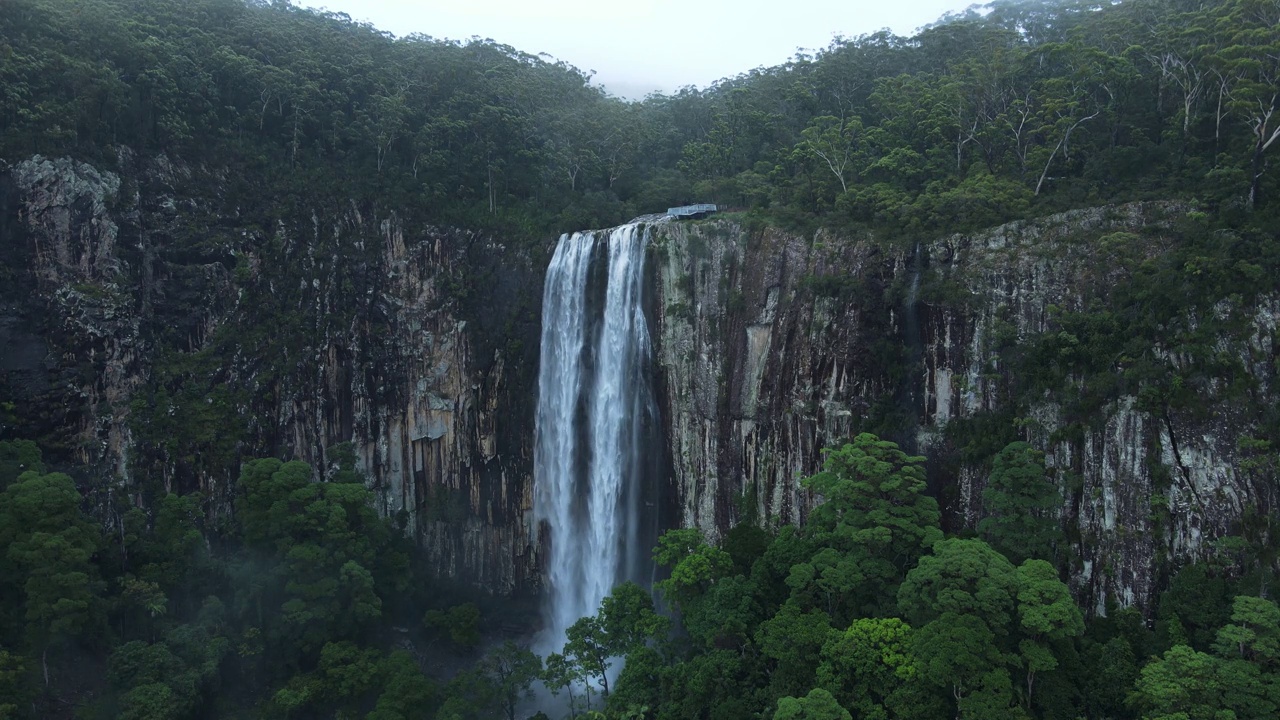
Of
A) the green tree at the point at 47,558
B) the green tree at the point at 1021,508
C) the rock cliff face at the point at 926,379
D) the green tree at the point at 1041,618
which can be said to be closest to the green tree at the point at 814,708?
the green tree at the point at 1041,618

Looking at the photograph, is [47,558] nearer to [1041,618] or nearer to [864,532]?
[864,532]

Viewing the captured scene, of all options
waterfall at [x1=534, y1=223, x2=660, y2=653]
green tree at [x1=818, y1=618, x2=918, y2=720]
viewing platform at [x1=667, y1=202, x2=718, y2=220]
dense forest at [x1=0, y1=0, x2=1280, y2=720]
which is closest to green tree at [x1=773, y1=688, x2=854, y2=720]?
dense forest at [x1=0, y1=0, x2=1280, y2=720]

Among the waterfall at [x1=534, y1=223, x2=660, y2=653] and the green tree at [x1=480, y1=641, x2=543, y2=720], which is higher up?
the waterfall at [x1=534, y1=223, x2=660, y2=653]

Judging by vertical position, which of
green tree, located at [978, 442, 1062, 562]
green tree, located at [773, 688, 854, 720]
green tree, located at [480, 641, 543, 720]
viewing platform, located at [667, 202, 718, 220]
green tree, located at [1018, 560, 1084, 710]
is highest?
viewing platform, located at [667, 202, 718, 220]

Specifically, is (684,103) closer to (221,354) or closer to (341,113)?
(341,113)

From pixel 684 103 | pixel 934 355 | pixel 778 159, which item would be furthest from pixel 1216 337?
pixel 684 103

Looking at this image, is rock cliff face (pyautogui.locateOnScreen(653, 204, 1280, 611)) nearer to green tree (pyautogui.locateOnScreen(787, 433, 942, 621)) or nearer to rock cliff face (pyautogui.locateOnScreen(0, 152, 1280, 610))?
rock cliff face (pyautogui.locateOnScreen(0, 152, 1280, 610))

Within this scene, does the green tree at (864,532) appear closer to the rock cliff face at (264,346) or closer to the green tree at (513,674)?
the green tree at (513,674)
